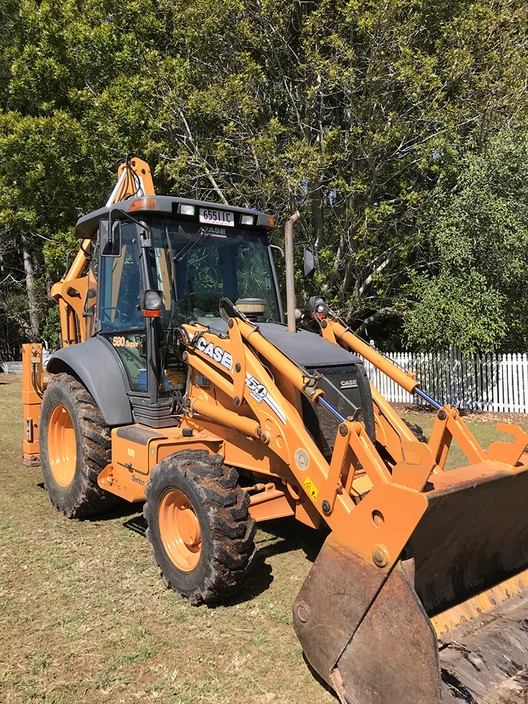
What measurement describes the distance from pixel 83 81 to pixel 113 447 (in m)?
13.7

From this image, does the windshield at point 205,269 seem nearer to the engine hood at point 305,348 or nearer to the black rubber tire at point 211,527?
the engine hood at point 305,348

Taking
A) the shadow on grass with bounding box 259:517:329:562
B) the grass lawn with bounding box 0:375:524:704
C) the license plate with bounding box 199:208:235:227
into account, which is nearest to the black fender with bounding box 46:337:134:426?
the grass lawn with bounding box 0:375:524:704

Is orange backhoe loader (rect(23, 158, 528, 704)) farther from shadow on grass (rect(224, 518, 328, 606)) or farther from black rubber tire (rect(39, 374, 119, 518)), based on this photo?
shadow on grass (rect(224, 518, 328, 606))

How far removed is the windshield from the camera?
16.4ft

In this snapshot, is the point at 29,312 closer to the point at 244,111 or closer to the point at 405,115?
the point at 244,111

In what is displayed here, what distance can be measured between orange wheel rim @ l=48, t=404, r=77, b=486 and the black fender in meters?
0.73

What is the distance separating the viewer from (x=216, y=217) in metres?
5.32

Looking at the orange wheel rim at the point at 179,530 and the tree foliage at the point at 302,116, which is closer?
the orange wheel rim at the point at 179,530

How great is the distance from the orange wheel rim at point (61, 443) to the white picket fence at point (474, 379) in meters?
8.54

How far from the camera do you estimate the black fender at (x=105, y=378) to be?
525 centimetres

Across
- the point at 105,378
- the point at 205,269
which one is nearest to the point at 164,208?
the point at 205,269

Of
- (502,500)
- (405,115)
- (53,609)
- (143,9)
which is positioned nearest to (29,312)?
(143,9)

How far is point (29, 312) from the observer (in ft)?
81.1

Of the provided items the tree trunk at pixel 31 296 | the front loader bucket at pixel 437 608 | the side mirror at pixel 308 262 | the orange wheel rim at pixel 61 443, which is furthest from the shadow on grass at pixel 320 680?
the tree trunk at pixel 31 296
